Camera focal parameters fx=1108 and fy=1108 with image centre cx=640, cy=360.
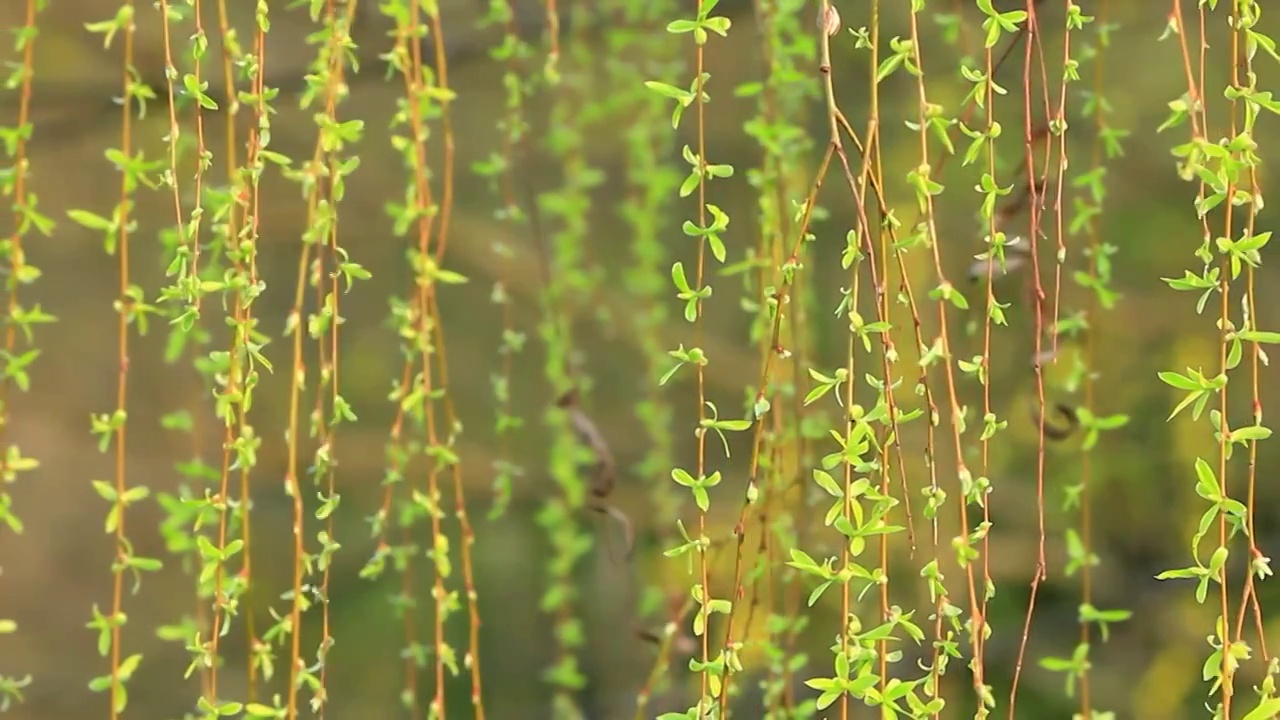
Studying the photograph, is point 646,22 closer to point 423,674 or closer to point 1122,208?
point 1122,208

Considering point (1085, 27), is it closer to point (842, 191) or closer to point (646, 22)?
point (842, 191)

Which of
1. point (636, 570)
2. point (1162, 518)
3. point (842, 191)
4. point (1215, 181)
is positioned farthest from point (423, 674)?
point (1215, 181)

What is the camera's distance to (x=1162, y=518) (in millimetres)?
1146

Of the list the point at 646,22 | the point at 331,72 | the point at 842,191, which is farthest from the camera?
the point at 842,191

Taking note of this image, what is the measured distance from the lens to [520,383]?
1.19 m

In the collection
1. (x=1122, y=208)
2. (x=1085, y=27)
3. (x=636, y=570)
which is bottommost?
(x=636, y=570)

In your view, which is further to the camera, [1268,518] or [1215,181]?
[1268,518]

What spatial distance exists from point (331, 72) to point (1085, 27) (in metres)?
0.76

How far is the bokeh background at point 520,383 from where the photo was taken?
113 cm

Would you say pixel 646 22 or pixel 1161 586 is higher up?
pixel 646 22

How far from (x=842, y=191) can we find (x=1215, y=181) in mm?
585

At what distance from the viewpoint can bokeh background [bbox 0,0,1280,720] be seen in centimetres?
113

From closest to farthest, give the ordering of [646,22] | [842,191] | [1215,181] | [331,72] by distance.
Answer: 1. [1215,181]
2. [331,72]
3. [646,22]
4. [842,191]

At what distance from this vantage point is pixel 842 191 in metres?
1.16
